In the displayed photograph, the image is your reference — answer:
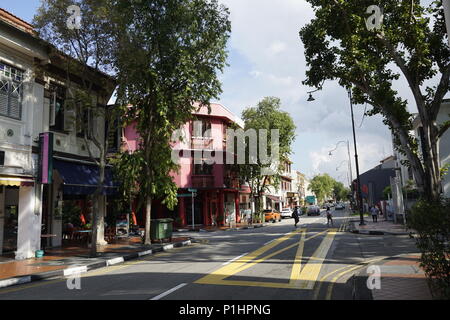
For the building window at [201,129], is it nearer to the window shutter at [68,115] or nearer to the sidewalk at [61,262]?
the window shutter at [68,115]

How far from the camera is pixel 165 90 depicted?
17000 mm

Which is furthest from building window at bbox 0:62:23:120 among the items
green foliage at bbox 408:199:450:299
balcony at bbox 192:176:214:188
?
balcony at bbox 192:176:214:188

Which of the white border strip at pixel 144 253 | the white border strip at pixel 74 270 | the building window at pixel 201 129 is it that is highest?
the building window at pixel 201 129

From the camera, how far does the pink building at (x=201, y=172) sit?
3291 centimetres

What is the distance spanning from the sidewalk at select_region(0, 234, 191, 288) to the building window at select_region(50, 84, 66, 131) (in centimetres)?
571

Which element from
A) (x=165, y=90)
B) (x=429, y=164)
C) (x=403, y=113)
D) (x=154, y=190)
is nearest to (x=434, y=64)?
(x=403, y=113)

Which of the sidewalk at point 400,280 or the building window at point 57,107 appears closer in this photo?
the sidewalk at point 400,280

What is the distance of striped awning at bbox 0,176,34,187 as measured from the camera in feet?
41.3

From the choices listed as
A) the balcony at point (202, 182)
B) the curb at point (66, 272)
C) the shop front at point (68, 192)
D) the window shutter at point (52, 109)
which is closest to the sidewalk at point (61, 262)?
the curb at point (66, 272)

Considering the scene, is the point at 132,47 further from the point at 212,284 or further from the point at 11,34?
the point at 212,284

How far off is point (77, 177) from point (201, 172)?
18.4 m

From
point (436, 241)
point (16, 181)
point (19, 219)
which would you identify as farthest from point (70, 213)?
point (436, 241)

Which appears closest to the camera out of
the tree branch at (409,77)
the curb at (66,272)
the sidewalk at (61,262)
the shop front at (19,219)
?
the curb at (66,272)
